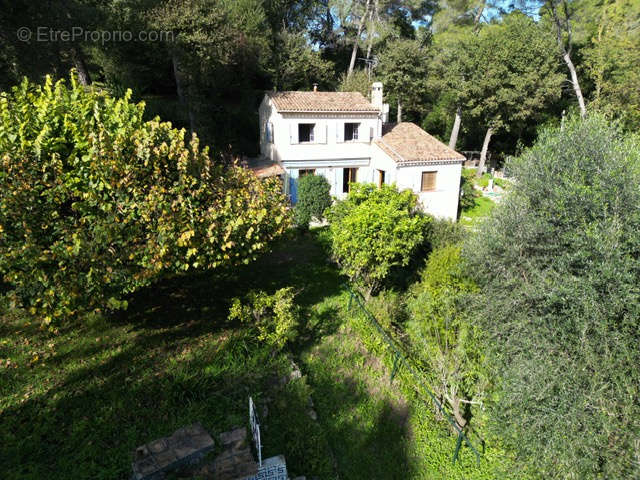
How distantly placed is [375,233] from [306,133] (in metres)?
12.5

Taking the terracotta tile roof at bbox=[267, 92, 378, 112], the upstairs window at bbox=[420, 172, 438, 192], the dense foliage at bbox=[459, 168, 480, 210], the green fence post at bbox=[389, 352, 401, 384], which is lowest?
the green fence post at bbox=[389, 352, 401, 384]

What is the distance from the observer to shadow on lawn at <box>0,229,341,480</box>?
21.5ft

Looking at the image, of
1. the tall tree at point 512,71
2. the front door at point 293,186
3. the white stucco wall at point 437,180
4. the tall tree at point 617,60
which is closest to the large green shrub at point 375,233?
the white stucco wall at point 437,180

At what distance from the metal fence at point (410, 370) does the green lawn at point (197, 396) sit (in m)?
0.27

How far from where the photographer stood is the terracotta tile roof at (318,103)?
69.3 ft

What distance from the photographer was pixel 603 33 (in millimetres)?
33000

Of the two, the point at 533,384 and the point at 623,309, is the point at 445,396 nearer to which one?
the point at 533,384

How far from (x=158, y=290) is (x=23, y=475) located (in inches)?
247

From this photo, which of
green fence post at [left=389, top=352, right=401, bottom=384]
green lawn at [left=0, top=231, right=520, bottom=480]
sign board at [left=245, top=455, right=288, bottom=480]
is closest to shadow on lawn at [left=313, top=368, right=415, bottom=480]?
green lawn at [left=0, top=231, right=520, bottom=480]

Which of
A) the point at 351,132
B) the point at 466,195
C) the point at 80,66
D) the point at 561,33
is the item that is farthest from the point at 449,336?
the point at 561,33

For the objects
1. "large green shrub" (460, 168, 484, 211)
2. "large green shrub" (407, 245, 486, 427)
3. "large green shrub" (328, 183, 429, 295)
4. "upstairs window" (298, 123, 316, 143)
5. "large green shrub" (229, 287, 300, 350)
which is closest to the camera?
"large green shrub" (407, 245, 486, 427)

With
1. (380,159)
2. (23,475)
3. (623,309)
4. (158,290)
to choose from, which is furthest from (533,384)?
(380,159)

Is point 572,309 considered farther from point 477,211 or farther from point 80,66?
point 80,66

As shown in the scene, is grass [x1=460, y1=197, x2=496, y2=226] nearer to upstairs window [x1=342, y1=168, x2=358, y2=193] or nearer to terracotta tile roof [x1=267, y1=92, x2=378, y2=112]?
upstairs window [x1=342, y1=168, x2=358, y2=193]
